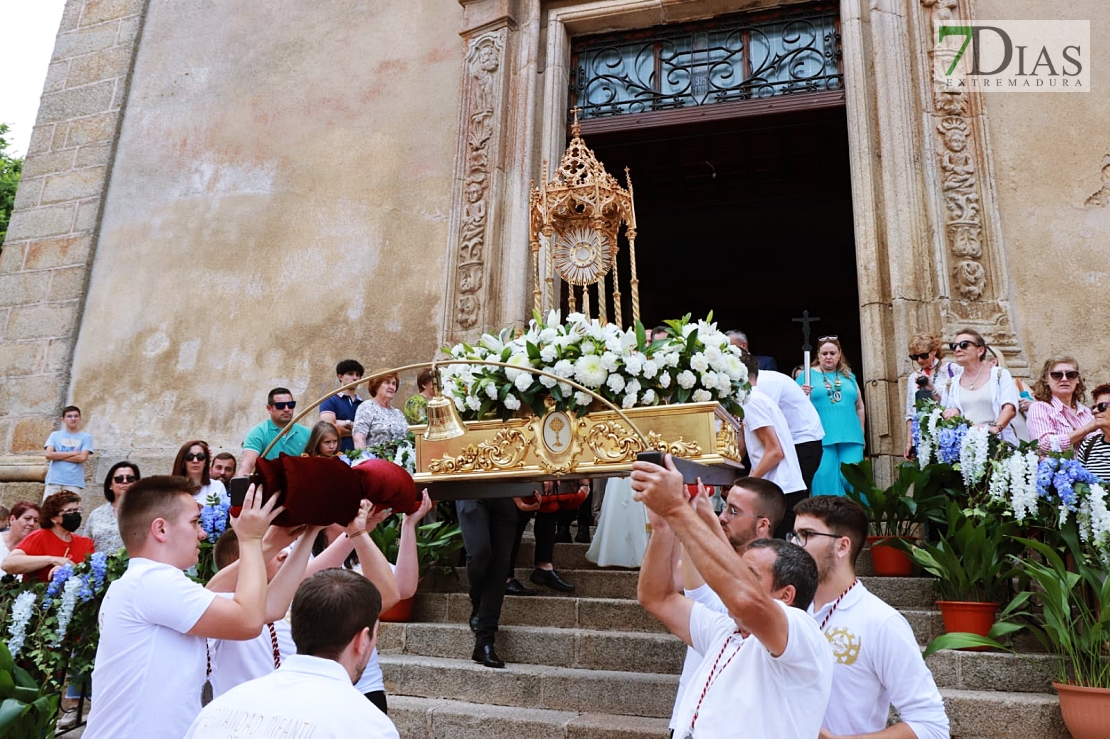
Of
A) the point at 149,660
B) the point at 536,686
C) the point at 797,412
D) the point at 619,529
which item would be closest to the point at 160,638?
the point at 149,660

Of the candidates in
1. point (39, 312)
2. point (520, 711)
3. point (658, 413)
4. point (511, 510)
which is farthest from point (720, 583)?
point (39, 312)

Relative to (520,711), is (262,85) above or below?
above

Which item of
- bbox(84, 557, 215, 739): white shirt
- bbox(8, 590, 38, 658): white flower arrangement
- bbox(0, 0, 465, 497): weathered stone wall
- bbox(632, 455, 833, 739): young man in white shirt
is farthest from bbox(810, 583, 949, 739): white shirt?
bbox(0, 0, 465, 497): weathered stone wall

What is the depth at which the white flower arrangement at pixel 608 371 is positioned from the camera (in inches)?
129

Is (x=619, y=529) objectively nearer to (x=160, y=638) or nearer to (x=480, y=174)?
(x=160, y=638)

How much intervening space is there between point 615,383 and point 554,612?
9.22 feet

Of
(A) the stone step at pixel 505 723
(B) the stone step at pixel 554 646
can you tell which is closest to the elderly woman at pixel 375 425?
(B) the stone step at pixel 554 646

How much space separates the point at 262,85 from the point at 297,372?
12.2 feet

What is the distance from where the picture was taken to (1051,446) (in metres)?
5.80

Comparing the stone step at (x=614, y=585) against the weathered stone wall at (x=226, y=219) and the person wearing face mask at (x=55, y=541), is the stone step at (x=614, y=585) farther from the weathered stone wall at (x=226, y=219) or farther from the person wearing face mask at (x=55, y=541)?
the weathered stone wall at (x=226, y=219)

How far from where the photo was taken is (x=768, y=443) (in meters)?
5.14

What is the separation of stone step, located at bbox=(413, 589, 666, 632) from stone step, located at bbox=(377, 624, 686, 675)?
16cm

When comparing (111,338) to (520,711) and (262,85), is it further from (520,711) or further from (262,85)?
(520,711)

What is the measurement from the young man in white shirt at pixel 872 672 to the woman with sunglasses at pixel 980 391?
11.8ft
